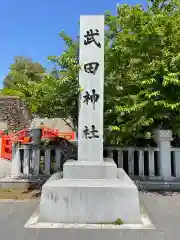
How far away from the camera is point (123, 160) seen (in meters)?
6.66

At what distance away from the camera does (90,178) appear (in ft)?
14.6

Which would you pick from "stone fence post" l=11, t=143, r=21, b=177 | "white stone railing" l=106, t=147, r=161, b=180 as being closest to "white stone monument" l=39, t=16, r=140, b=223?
"white stone railing" l=106, t=147, r=161, b=180

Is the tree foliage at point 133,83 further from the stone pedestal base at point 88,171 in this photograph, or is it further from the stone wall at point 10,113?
the stone wall at point 10,113

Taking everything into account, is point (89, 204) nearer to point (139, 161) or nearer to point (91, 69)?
point (91, 69)

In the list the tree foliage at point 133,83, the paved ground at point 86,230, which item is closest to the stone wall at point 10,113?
the tree foliage at point 133,83

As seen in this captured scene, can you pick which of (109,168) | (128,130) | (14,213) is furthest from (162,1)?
(14,213)

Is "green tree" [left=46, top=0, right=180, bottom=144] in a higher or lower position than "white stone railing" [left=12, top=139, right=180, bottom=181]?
higher

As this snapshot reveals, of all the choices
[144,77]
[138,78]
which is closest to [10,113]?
[138,78]

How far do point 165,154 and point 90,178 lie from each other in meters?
2.66

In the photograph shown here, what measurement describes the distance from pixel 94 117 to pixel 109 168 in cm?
113

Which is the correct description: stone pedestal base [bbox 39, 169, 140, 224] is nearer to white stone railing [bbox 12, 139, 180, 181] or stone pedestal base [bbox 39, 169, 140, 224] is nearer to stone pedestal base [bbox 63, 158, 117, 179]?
stone pedestal base [bbox 63, 158, 117, 179]

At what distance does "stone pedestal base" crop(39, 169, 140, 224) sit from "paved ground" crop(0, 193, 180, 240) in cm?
30

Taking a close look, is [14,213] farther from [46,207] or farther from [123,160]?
[123,160]

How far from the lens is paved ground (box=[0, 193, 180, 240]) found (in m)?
3.31
